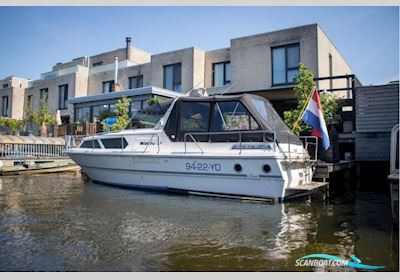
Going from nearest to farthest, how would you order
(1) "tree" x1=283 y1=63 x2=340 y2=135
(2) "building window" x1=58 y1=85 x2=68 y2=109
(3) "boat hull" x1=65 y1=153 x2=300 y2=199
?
(3) "boat hull" x1=65 y1=153 x2=300 y2=199
(1) "tree" x1=283 y1=63 x2=340 y2=135
(2) "building window" x1=58 y1=85 x2=68 y2=109

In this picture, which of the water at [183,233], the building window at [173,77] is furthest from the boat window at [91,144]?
the building window at [173,77]

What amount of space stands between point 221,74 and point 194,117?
473 inches

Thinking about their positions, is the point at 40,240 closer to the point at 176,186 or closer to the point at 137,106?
the point at 176,186

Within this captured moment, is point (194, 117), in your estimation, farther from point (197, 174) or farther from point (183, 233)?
point (183, 233)

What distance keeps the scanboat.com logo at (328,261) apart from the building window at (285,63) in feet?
44.5

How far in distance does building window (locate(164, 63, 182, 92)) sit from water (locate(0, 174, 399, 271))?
45.6 feet

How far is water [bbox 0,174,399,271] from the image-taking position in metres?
3.77

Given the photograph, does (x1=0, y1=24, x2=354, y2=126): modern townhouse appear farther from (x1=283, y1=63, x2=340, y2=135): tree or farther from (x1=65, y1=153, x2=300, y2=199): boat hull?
(x1=65, y1=153, x2=300, y2=199): boat hull

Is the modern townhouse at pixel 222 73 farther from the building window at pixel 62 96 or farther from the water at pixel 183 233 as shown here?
the water at pixel 183 233

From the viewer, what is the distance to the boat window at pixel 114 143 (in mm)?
9438

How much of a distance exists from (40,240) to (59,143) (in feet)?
45.9

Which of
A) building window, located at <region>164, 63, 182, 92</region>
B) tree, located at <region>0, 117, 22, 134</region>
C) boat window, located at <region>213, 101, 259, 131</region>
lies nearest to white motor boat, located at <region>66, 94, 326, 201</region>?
boat window, located at <region>213, 101, 259, 131</region>

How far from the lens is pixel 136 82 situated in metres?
23.6

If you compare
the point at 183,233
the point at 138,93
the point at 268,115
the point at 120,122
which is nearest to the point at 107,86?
the point at 138,93
